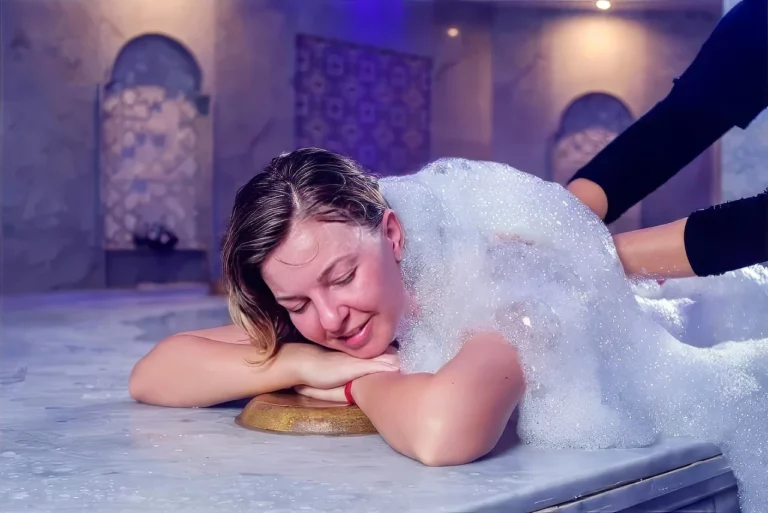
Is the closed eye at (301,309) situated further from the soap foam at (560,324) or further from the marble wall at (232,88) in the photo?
the marble wall at (232,88)

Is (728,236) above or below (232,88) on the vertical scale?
below

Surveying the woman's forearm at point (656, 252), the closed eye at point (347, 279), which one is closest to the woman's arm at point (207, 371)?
the closed eye at point (347, 279)

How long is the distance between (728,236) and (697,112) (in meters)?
0.36

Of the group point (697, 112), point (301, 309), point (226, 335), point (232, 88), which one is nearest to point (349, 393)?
point (301, 309)

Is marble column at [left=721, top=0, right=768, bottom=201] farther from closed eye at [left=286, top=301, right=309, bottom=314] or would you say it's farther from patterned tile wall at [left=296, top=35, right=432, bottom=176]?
patterned tile wall at [left=296, top=35, right=432, bottom=176]

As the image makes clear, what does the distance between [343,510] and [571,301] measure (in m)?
0.58

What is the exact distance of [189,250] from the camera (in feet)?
21.6

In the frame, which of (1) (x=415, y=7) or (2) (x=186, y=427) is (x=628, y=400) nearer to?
(2) (x=186, y=427)

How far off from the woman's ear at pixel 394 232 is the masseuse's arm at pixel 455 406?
9.6 inches

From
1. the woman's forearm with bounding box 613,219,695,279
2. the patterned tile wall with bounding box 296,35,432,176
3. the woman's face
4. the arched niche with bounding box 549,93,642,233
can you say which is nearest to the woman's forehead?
the woman's face

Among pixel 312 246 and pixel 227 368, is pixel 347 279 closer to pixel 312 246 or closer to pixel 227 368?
pixel 312 246

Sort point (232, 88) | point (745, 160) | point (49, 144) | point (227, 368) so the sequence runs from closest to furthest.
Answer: point (227, 368)
point (745, 160)
point (49, 144)
point (232, 88)

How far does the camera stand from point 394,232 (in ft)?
5.05

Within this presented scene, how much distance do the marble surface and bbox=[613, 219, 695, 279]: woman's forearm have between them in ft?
1.00
